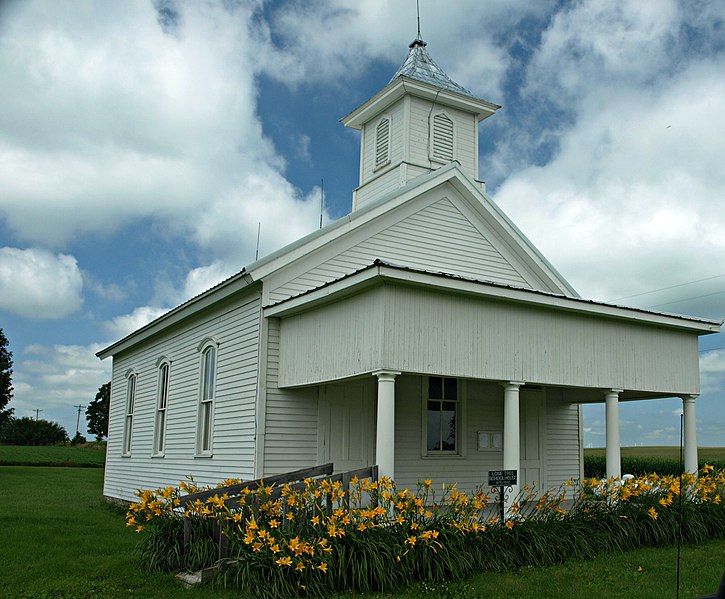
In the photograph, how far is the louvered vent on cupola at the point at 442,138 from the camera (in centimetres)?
1831

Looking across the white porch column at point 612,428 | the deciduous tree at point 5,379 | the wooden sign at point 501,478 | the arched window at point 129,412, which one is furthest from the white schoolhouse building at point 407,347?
the deciduous tree at point 5,379

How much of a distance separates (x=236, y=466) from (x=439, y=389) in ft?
14.0

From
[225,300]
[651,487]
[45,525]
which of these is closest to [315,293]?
[225,300]

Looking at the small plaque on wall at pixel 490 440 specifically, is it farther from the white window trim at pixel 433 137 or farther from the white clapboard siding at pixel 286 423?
the white window trim at pixel 433 137

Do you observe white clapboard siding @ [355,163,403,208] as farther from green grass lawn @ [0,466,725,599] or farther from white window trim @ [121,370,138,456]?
green grass lawn @ [0,466,725,599]

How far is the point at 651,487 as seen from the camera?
41.8 ft

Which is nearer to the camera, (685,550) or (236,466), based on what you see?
(685,550)

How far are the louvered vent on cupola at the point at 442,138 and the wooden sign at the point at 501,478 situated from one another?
900cm

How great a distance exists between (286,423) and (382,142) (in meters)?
8.08

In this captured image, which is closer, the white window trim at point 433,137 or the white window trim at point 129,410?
the white window trim at point 433,137

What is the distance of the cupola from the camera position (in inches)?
709

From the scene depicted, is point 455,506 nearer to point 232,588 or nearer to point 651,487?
point 232,588

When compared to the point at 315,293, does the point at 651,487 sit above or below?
below

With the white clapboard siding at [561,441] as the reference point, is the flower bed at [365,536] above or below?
below
